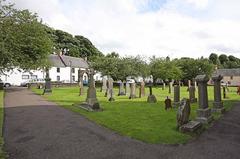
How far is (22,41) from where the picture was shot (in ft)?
107

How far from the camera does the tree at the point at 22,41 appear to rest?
2839cm

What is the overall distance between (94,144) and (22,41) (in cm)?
2787

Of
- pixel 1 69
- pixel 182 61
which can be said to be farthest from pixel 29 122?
pixel 182 61

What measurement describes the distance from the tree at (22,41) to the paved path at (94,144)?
18661 mm

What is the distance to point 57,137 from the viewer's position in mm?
8984

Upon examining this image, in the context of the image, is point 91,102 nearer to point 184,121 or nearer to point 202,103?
point 202,103

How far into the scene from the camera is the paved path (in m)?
6.99

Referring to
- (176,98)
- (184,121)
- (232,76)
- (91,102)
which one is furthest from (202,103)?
(232,76)

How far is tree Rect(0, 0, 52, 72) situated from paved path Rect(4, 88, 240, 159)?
735 inches

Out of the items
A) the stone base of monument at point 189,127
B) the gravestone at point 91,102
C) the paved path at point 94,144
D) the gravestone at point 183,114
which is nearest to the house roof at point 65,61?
the gravestone at point 91,102

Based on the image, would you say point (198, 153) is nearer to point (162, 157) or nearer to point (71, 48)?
point (162, 157)

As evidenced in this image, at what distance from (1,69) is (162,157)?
102ft

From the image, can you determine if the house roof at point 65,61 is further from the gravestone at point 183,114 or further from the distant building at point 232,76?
the gravestone at point 183,114

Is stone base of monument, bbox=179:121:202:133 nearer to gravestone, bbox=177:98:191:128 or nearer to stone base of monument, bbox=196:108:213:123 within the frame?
gravestone, bbox=177:98:191:128
